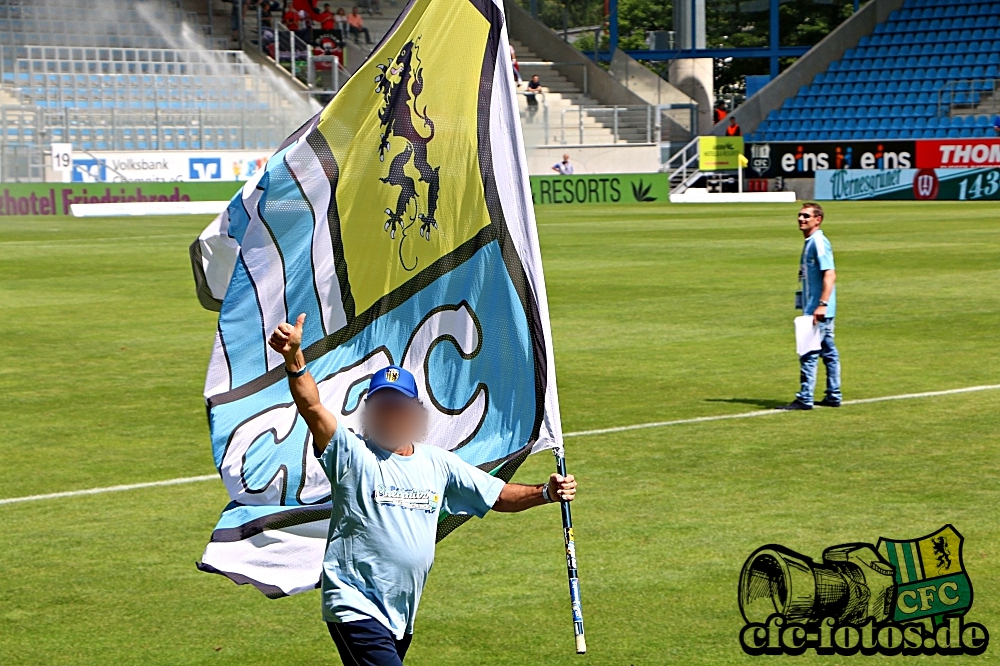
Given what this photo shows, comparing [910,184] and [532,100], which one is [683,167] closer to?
[532,100]

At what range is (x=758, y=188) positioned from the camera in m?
59.3

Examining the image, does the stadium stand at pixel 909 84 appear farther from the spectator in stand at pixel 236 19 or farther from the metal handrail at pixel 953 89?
the spectator in stand at pixel 236 19

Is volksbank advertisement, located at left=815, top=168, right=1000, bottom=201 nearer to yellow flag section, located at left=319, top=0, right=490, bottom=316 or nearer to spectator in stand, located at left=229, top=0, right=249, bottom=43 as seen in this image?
spectator in stand, located at left=229, top=0, right=249, bottom=43

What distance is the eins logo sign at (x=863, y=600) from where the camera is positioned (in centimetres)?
716

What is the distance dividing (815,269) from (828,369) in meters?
0.92

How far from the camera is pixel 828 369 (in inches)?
544

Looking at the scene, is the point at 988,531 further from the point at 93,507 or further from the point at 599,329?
the point at 599,329

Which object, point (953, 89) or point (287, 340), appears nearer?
point (287, 340)

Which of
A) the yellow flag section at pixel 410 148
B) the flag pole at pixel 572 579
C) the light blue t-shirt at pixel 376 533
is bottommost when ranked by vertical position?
the flag pole at pixel 572 579

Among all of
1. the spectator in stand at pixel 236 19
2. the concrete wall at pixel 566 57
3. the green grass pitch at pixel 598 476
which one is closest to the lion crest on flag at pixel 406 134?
the green grass pitch at pixel 598 476

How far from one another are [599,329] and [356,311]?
12.2 m

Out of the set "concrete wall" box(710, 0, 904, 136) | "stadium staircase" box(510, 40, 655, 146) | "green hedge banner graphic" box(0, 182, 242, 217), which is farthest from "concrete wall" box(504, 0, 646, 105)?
"green hedge banner graphic" box(0, 182, 242, 217)

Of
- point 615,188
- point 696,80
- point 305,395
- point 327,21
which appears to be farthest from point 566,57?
point 305,395

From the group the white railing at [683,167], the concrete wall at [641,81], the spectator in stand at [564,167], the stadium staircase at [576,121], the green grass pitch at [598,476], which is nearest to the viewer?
the green grass pitch at [598,476]
